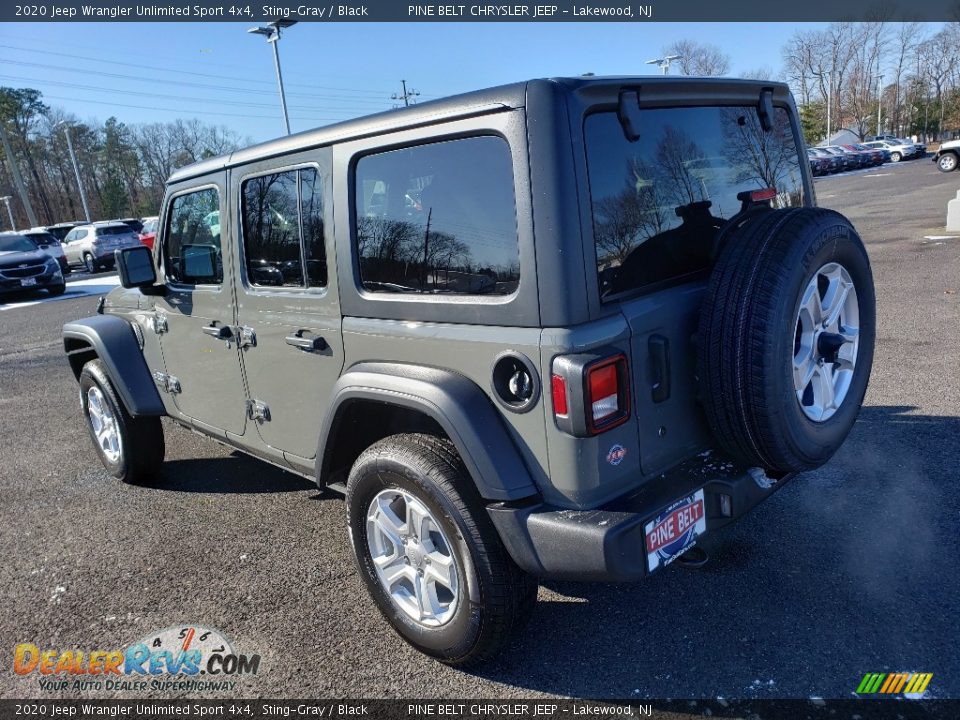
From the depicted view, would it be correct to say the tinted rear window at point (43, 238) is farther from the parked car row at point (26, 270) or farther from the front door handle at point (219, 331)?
the front door handle at point (219, 331)

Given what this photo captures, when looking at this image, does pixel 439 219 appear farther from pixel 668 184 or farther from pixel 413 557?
pixel 413 557

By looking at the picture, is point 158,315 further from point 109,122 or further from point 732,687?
point 109,122

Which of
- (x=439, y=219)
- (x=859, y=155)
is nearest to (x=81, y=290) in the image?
(x=439, y=219)

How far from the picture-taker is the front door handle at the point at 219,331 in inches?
137

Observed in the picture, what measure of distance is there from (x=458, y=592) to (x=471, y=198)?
1.37 metres

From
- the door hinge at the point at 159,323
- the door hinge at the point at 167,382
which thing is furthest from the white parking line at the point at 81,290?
the door hinge at the point at 159,323

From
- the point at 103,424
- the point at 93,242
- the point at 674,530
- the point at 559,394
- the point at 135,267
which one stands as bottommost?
the point at 103,424

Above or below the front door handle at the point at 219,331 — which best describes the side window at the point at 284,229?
above

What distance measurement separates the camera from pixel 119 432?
14.6 ft

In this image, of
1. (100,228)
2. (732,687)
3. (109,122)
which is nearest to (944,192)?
(732,687)

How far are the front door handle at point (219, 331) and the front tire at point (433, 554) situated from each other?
1.20 meters

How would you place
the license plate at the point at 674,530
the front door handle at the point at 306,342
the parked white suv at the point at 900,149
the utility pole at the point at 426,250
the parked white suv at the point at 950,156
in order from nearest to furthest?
the license plate at the point at 674,530 → the utility pole at the point at 426,250 → the front door handle at the point at 306,342 → the parked white suv at the point at 950,156 → the parked white suv at the point at 900,149

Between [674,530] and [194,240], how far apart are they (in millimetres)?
2871

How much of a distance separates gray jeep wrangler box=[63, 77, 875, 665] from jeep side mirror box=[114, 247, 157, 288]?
122cm
